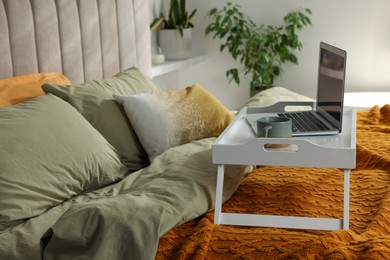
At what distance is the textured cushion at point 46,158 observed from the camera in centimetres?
192

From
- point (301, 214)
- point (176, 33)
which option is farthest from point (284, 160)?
point (176, 33)

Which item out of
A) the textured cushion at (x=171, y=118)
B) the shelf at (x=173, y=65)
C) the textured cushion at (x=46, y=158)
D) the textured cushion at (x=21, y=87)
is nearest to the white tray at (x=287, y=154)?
the textured cushion at (x=46, y=158)

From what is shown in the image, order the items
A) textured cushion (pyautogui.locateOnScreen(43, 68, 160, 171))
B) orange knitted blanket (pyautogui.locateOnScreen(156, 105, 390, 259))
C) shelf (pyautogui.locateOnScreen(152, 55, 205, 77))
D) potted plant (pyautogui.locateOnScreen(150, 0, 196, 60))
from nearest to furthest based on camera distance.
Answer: orange knitted blanket (pyautogui.locateOnScreen(156, 105, 390, 259)), textured cushion (pyautogui.locateOnScreen(43, 68, 160, 171)), shelf (pyautogui.locateOnScreen(152, 55, 205, 77)), potted plant (pyautogui.locateOnScreen(150, 0, 196, 60))

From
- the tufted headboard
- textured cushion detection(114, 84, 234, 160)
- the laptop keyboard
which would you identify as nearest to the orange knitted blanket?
the laptop keyboard

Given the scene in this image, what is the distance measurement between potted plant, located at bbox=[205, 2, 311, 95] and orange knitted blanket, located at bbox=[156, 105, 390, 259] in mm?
2168

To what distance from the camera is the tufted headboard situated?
2.61 meters

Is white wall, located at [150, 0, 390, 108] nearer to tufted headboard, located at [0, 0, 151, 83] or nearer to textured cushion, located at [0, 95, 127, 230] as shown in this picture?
tufted headboard, located at [0, 0, 151, 83]

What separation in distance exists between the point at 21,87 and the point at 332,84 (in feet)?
3.79

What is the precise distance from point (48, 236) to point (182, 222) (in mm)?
357

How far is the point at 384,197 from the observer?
193cm

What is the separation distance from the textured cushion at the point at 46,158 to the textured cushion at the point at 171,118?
0.78 feet


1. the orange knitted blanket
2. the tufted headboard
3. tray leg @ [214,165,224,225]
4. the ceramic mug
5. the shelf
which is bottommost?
the orange knitted blanket

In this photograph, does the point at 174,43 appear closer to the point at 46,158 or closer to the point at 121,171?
the point at 121,171

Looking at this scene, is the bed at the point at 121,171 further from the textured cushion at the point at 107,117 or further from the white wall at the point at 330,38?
the white wall at the point at 330,38
